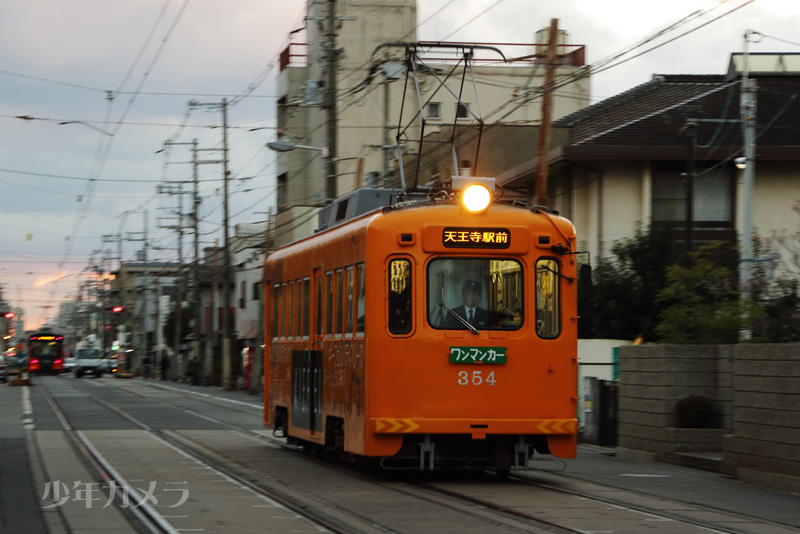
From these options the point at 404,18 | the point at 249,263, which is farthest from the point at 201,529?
the point at 249,263

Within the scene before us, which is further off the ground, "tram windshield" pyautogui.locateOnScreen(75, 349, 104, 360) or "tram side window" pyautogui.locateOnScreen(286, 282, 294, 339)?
"tram side window" pyautogui.locateOnScreen(286, 282, 294, 339)

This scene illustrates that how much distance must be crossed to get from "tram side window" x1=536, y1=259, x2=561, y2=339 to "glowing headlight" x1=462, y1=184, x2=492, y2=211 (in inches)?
33.5

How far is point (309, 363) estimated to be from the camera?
50.2ft

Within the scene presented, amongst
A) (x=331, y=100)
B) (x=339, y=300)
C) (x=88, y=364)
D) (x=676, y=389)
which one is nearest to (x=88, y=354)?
(x=88, y=364)

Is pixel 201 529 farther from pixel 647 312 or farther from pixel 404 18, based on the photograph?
pixel 404 18

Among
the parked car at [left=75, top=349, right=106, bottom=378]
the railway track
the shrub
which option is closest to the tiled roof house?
the shrub

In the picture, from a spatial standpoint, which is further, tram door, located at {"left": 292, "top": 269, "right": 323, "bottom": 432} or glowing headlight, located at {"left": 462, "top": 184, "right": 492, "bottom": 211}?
tram door, located at {"left": 292, "top": 269, "right": 323, "bottom": 432}

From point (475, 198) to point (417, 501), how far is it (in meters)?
3.39

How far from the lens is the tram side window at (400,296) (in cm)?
1233

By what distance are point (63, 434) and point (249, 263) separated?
164 ft

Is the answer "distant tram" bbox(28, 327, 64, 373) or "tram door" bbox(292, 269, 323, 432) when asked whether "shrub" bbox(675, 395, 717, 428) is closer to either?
"tram door" bbox(292, 269, 323, 432)

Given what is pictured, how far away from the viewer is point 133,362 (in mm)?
111500

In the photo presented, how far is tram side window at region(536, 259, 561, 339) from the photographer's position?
12586mm

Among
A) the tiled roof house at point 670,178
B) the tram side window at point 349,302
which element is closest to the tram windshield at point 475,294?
the tram side window at point 349,302
